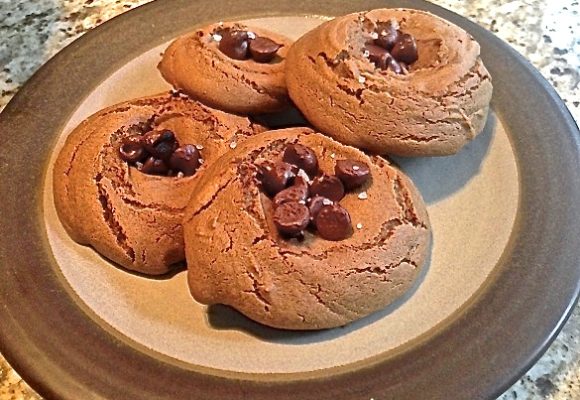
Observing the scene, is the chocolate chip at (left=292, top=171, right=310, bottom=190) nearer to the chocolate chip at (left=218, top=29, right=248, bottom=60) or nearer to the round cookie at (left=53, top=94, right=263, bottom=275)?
the round cookie at (left=53, top=94, right=263, bottom=275)

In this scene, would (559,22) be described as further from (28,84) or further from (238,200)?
(28,84)

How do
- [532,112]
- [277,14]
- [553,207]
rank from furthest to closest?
1. [277,14]
2. [532,112]
3. [553,207]

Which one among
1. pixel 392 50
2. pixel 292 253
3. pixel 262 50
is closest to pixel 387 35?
pixel 392 50

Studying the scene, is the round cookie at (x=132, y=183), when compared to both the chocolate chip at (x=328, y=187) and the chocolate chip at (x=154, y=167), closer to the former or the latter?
the chocolate chip at (x=154, y=167)

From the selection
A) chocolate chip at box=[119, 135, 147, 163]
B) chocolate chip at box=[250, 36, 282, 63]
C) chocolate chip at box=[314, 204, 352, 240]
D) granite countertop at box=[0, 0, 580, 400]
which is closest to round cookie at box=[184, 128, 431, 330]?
chocolate chip at box=[314, 204, 352, 240]

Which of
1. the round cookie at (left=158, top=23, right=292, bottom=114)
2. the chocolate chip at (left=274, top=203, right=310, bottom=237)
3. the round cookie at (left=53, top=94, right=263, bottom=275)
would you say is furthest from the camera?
the round cookie at (left=158, top=23, right=292, bottom=114)

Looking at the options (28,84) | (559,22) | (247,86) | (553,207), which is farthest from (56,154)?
(559,22)
